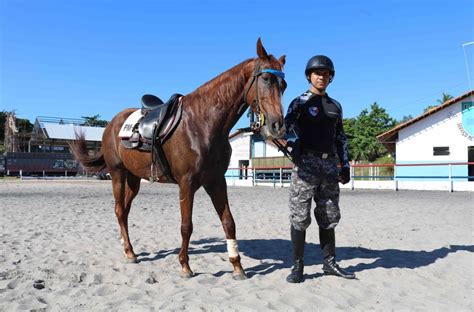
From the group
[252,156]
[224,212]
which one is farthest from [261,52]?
[252,156]

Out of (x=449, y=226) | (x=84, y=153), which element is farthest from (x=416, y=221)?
(x=84, y=153)

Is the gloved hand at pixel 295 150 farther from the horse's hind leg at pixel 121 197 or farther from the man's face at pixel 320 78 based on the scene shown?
the horse's hind leg at pixel 121 197

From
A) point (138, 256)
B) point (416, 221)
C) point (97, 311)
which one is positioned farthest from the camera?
point (416, 221)

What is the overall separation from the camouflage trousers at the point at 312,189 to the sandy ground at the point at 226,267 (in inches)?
23.0

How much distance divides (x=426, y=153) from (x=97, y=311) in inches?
839

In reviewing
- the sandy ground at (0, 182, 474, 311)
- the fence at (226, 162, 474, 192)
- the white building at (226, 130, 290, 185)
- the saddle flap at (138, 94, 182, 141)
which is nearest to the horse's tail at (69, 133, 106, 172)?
the sandy ground at (0, 182, 474, 311)

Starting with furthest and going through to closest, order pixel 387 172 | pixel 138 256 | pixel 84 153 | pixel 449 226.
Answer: pixel 387 172
pixel 449 226
pixel 84 153
pixel 138 256

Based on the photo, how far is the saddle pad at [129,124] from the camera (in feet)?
14.0

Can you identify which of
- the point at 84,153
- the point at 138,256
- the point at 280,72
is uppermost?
the point at 280,72

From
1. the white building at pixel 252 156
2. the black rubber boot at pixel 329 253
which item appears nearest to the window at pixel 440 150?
the white building at pixel 252 156

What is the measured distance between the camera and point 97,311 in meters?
2.65

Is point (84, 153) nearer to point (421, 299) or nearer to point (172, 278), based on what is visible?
point (172, 278)

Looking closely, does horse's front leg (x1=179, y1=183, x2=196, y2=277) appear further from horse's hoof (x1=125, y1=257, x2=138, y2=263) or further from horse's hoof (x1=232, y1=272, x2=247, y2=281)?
horse's hoof (x1=125, y1=257, x2=138, y2=263)

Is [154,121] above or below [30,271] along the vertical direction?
above
